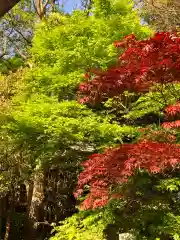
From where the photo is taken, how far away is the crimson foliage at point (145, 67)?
4707 mm

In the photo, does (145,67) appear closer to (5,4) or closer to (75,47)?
(75,47)

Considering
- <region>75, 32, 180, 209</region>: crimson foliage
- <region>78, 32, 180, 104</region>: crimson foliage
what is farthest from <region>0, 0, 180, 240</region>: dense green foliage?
<region>78, 32, 180, 104</region>: crimson foliage

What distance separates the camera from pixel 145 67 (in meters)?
4.74

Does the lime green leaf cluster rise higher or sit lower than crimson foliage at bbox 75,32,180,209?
higher

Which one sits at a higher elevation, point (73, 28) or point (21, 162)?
point (73, 28)

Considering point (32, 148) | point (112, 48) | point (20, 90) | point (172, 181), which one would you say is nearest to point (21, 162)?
point (32, 148)

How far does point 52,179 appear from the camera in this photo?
9539 millimetres

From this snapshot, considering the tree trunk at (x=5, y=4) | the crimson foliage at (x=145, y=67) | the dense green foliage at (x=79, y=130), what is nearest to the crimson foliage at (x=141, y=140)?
the crimson foliage at (x=145, y=67)

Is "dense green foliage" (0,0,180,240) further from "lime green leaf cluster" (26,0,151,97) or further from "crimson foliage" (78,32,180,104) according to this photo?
"crimson foliage" (78,32,180,104)

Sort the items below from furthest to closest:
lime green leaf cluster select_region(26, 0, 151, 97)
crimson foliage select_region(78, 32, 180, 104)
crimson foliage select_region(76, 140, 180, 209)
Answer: lime green leaf cluster select_region(26, 0, 151, 97)
crimson foliage select_region(78, 32, 180, 104)
crimson foliage select_region(76, 140, 180, 209)

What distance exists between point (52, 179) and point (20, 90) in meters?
Result: 2.77

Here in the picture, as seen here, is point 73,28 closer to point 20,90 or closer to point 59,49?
point 59,49

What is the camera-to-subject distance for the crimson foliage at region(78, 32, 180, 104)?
471cm

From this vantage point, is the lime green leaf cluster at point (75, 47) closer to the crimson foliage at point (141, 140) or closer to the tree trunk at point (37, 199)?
the crimson foliage at point (141, 140)
